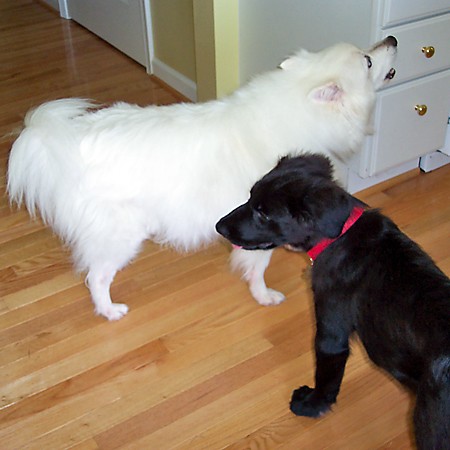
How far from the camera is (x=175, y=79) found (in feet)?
12.1

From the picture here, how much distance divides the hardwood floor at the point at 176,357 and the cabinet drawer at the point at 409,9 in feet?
2.65

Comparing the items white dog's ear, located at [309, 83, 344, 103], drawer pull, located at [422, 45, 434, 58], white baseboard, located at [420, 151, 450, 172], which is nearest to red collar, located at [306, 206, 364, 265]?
white dog's ear, located at [309, 83, 344, 103]

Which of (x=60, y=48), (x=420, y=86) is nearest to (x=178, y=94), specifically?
(x=60, y=48)

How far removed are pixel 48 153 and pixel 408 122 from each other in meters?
1.50

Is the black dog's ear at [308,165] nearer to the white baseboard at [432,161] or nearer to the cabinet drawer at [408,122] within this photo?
the cabinet drawer at [408,122]

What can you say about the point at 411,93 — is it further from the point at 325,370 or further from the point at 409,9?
the point at 325,370

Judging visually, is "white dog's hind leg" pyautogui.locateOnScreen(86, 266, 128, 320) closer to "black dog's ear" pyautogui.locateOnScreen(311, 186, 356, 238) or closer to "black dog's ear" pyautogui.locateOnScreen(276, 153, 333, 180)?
"black dog's ear" pyautogui.locateOnScreen(276, 153, 333, 180)

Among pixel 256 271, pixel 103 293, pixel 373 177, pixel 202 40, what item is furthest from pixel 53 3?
pixel 256 271

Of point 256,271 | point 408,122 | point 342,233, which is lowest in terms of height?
point 256,271

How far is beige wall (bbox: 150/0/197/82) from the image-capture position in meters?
3.38

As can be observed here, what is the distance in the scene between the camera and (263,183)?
5.37 ft

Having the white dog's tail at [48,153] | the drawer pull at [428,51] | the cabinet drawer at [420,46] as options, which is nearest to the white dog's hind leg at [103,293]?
the white dog's tail at [48,153]

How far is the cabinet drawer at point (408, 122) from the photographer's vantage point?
2.55 m

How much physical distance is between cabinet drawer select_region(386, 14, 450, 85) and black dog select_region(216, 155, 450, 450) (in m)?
0.95
